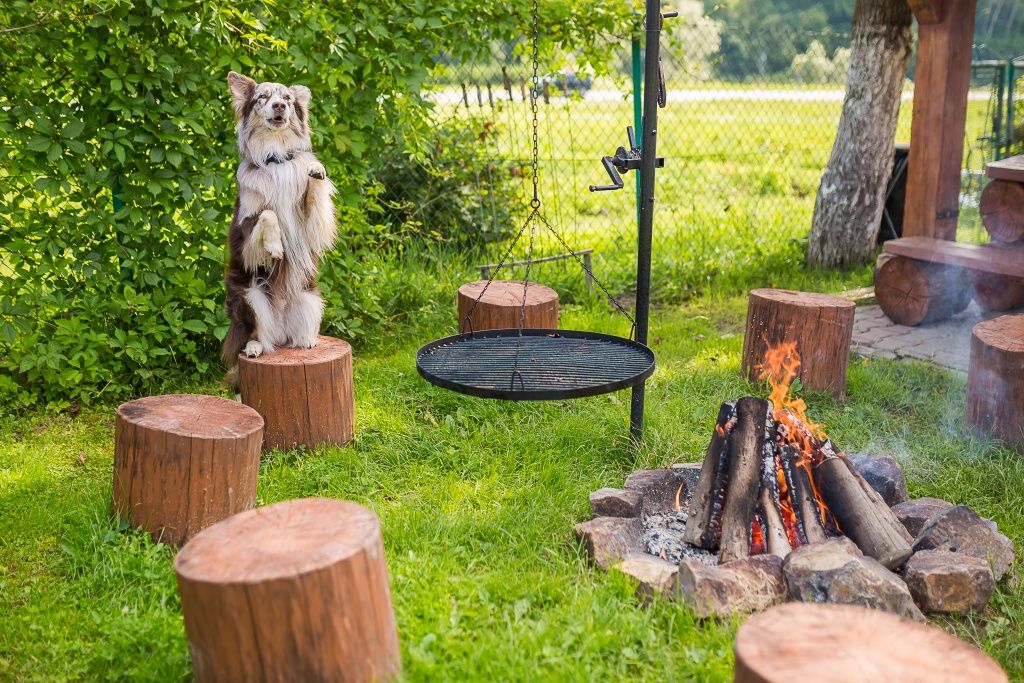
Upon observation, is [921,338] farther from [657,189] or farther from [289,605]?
[289,605]

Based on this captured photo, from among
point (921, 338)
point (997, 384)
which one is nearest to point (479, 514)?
point (997, 384)

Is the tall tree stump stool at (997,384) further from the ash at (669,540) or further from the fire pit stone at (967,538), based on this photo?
the ash at (669,540)

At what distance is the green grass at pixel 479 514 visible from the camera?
332 centimetres

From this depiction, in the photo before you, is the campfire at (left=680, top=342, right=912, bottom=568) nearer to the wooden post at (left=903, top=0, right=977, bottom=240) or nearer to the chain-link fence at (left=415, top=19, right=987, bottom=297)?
the chain-link fence at (left=415, top=19, right=987, bottom=297)

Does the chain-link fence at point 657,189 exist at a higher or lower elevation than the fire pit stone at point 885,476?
higher

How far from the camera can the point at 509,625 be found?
3.40 m

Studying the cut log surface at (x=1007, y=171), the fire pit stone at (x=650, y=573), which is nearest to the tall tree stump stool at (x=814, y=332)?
the cut log surface at (x=1007, y=171)

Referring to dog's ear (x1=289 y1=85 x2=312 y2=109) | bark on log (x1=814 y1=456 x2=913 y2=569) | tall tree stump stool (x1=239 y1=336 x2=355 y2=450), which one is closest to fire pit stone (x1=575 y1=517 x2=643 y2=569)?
bark on log (x1=814 y1=456 x2=913 y2=569)

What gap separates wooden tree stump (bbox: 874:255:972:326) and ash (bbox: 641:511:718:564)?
3.79 m

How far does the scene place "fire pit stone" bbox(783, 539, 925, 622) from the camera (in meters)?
3.43

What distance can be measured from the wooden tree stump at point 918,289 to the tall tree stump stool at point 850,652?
4.98 metres

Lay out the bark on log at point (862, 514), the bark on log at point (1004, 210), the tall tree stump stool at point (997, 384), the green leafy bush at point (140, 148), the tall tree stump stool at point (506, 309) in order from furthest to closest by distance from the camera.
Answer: the bark on log at point (1004, 210)
the tall tree stump stool at point (506, 309)
the green leafy bush at point (140, 148)
the tall tree stump stool at point (997, 384)
the bark on log at point (862, 514)

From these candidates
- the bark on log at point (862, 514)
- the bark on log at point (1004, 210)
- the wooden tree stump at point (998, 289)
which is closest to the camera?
the bark on log at point (862, 514)

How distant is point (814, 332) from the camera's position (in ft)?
19.1
